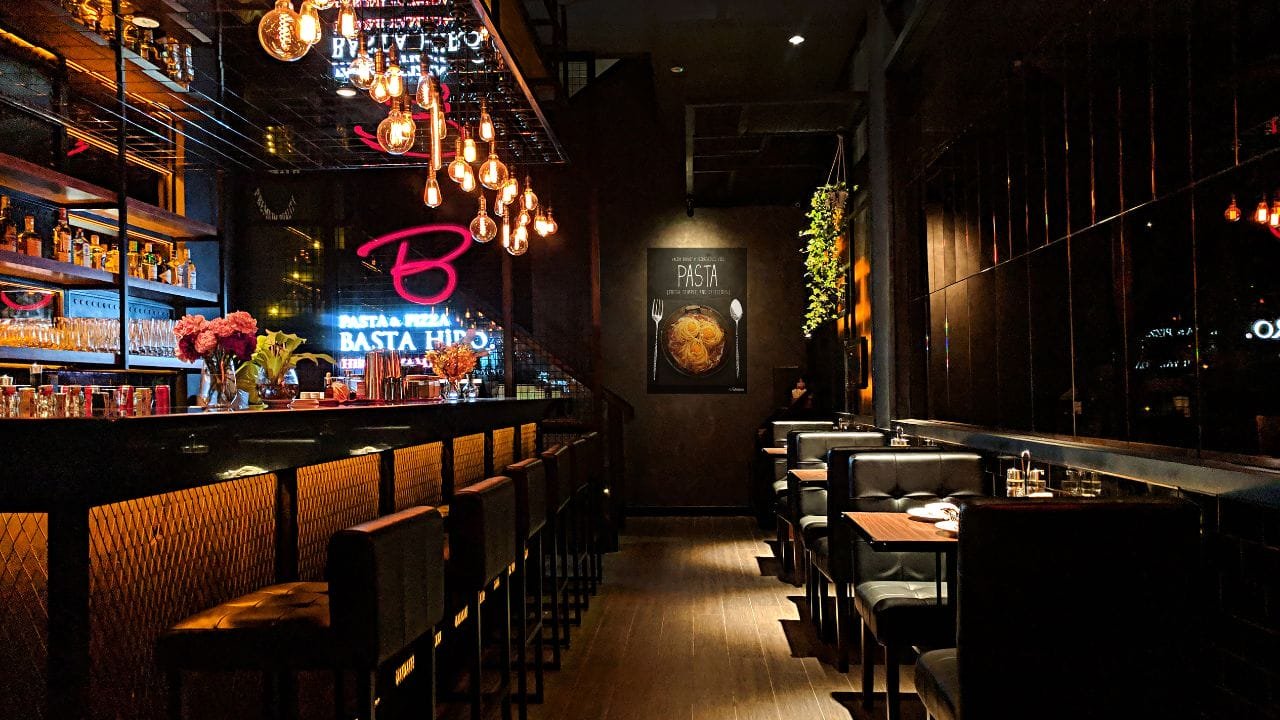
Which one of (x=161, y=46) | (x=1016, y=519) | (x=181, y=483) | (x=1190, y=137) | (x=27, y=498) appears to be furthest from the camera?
(x=161, y=46)

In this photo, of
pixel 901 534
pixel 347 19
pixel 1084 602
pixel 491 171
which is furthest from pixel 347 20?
pixel 1084 602

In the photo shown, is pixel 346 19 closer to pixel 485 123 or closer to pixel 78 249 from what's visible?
Result: pixel 485 123

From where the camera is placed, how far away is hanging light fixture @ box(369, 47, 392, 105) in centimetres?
364

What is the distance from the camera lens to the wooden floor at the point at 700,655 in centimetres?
371

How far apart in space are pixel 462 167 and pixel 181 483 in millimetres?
3175

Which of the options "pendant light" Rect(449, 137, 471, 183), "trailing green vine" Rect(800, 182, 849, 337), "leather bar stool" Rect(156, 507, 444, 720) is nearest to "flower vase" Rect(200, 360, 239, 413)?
"leather bar stool" Rect(156, 507, 444, 720)

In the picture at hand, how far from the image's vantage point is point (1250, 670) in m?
2.25

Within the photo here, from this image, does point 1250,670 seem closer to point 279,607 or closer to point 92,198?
point 279,607

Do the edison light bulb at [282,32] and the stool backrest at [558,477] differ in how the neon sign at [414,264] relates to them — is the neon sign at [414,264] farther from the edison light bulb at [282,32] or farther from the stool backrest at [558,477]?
the edison light bulb at [282,32]

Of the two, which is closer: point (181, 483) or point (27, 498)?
point (27, 498)

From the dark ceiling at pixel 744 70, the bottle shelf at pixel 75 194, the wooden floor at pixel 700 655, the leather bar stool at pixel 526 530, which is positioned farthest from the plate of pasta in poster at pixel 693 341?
→ the leather bar stool at pixel 526 530

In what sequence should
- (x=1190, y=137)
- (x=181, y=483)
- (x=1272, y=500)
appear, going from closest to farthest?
(x=181, y=483)
(x=1272, y=500)
(x=1190, y=137)

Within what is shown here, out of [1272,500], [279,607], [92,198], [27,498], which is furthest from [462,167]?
[1272,500]

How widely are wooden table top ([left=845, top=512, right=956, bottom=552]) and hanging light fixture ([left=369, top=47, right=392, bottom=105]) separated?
8.83 ft
